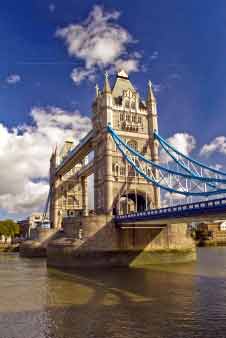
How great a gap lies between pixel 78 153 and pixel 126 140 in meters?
13.8

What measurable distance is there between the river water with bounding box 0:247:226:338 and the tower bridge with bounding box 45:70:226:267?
7836mm

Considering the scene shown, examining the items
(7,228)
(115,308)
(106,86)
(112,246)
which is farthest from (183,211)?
(7,228)

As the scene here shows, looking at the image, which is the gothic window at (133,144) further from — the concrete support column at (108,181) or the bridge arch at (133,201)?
the bridge arch at (133,201)

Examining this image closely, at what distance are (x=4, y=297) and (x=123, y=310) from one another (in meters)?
7.37

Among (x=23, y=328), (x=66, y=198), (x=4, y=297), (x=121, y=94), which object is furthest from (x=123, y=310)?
(x=66, y=198)

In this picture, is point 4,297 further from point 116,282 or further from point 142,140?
point 142,140

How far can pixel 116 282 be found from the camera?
23.5 meters

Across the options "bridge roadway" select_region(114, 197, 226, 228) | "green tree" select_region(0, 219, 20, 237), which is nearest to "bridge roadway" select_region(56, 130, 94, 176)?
"bridge roadway" select_region(114, 197, 226, 228)

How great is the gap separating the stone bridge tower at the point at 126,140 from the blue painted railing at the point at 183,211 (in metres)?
7.96

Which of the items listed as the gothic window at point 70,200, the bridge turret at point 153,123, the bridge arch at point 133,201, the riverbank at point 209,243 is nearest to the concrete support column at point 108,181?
the bridge arch at point 133,201

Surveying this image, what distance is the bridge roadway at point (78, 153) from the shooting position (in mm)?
52000

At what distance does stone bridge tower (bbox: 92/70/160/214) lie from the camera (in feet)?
143

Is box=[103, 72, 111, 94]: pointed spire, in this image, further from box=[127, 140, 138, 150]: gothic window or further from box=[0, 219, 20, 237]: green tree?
box=[0, 219, 20, 237]: green tree

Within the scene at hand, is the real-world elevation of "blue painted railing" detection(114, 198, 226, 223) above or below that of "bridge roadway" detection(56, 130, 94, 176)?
below
